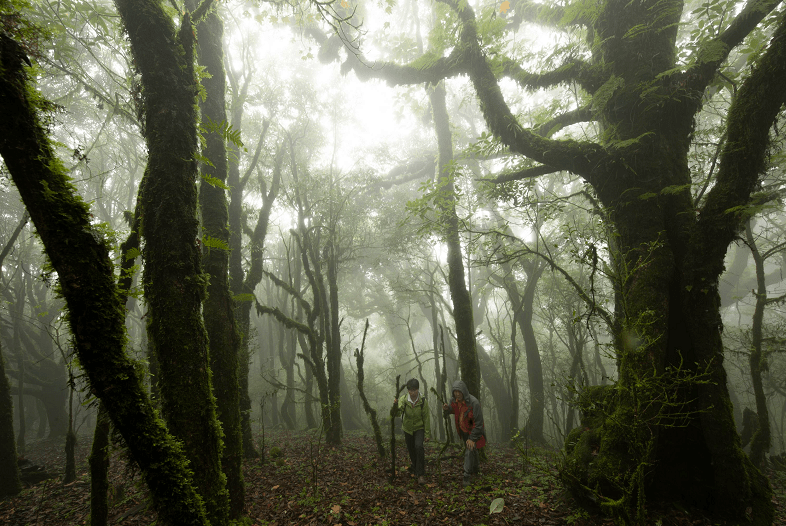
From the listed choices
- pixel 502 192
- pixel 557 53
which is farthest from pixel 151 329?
pixel 557 53

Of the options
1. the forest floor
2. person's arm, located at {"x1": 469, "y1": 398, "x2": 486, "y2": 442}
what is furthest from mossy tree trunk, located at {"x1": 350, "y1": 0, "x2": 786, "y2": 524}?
person's arm, located at {"x1": 469, "y1": 398, "x2": 486, "y2": 442}

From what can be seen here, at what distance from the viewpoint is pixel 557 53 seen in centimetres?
689

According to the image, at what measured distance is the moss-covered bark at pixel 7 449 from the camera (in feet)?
23.3

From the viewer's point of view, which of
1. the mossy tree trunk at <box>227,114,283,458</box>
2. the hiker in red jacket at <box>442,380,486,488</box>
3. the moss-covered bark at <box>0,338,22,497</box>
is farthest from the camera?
the mossy tree trunk at <box>227,114,283,458</box>

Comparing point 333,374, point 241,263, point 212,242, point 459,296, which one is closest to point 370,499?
point 333,374

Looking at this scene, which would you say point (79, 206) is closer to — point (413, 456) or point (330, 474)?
point (413, 456)

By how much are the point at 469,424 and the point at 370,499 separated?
2.24 metres

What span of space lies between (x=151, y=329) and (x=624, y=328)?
4.43 metres

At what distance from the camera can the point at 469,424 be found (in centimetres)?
649

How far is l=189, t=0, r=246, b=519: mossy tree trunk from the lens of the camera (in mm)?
4129

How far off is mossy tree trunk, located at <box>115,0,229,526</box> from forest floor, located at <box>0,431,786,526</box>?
3.10 m

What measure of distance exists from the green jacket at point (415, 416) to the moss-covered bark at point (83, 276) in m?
5.23

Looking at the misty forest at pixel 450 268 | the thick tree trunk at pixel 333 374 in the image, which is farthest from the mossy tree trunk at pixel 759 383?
the thick tree trunk at pixel 333 374

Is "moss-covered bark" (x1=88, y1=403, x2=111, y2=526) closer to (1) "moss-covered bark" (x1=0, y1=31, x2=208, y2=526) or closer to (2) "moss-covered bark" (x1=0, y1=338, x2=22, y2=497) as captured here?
(1) "moss-covered bark" (x1=0, y1=31, x2=208, y2=526)
